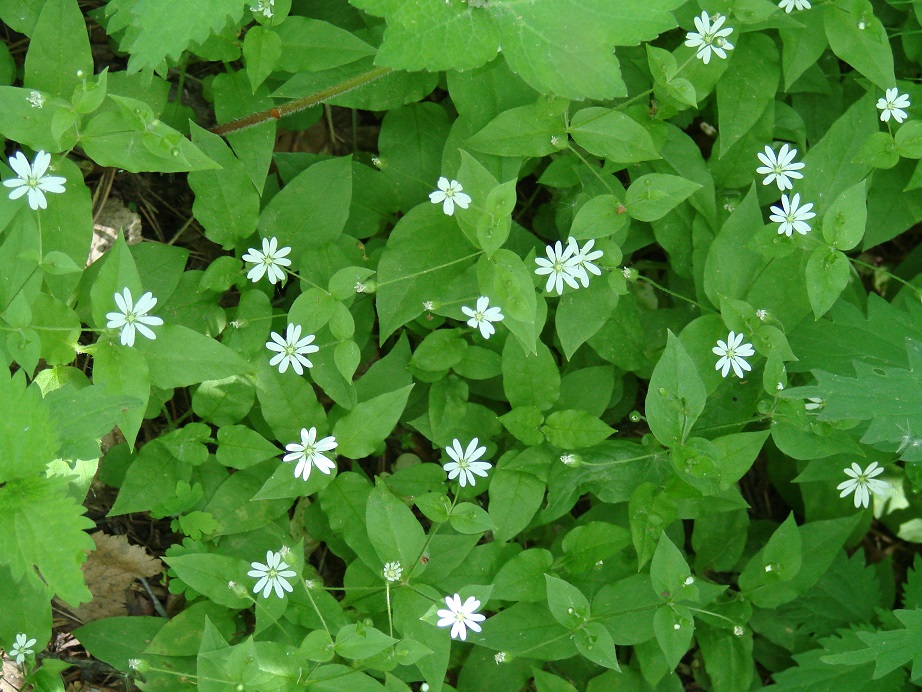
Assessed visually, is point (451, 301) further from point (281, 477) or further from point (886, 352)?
point (886, 352)

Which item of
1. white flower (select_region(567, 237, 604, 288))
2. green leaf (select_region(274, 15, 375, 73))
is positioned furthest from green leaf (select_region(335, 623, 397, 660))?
green leaf (select_region(274, 15, 375, 73))

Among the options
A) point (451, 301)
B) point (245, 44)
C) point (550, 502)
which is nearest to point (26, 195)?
point (245, 44)

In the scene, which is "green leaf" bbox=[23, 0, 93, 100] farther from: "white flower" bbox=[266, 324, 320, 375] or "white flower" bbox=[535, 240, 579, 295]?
"white flower" bbox=[535, 240, 579, 295]

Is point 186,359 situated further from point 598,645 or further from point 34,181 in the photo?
point 598,645

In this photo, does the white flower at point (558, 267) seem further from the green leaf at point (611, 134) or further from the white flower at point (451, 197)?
the green leaf at point (611, 134)

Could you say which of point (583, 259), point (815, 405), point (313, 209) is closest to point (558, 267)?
point (583, 259)
